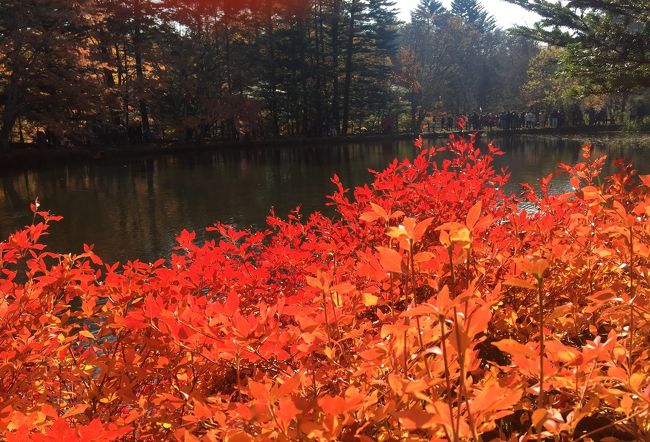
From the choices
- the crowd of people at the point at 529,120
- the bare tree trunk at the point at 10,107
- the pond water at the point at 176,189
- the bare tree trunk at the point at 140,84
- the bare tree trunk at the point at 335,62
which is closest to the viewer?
the pond water at the point at 176,189

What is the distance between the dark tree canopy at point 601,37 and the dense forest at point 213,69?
18541 mm

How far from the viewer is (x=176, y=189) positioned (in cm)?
1330

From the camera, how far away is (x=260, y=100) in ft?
93.3

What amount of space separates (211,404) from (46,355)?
0.72 metres

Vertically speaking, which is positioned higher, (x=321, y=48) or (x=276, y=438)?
(x=321, y=48)

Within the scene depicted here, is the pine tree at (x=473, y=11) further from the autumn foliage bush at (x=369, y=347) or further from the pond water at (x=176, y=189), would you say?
the autumn foliage bush at (x=369, y=347)

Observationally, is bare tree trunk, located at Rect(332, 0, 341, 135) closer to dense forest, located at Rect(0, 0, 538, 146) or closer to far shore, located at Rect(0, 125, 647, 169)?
dense forest, located at Rect(0, 0, 538, 146)

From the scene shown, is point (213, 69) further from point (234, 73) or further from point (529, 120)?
point (529, 120)

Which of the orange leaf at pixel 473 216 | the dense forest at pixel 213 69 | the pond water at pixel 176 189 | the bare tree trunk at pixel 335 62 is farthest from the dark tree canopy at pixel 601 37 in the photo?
the bare tree trunk at pixel 335 62

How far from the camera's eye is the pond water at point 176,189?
877 centimetres

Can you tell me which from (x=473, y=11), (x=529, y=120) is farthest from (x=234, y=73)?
(x=473, y=11)

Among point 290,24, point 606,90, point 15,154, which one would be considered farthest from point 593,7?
point 290,24

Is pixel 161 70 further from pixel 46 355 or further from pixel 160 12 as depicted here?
pixel 46 355

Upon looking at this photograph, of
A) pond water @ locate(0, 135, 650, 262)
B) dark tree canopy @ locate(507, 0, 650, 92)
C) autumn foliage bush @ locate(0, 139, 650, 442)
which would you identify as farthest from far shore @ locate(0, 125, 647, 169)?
autumn foliage bush @ locate(0, 139, 650, 442)
